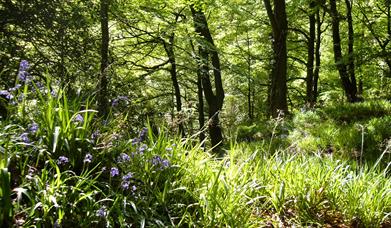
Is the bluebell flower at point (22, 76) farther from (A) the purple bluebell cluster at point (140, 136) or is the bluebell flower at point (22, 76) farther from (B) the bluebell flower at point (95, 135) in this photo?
(A) the purple bluebell cluster at point (140, 136)

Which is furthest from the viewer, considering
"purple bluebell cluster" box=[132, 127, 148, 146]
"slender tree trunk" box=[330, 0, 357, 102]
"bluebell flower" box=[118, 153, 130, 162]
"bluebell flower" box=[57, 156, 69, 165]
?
"slender tree trunk" box=[330, 0, 357, 102]

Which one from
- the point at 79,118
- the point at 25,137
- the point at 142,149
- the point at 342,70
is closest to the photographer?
the point at 25,137

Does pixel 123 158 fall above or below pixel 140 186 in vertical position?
above

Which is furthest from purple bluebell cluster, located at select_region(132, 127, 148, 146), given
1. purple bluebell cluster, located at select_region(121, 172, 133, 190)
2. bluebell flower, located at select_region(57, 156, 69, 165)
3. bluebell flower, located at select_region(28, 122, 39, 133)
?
bluebell flower, located at select_region(28, 122, 39, 133)

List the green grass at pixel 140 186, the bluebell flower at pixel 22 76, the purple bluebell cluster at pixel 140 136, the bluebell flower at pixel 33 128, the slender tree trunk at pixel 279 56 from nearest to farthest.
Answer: the green grass at pixel 140 186 → the bluebell flower at pixel 33 128 → the bluebell flower at pixel 22 76 → the purple bluebell cluster at pixel 140 136 → the slender tree trunk at pixel 279 56

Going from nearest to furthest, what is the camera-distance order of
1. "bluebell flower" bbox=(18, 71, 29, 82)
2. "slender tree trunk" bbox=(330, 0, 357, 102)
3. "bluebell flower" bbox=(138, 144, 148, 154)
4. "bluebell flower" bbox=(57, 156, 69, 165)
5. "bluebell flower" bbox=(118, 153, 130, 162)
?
"bluebell flower" bbox=(57, 156, 69, 165) < "bluebell flower" bbox=(18, 71, 29, 82) < "bluebell flower" bbox=(118, 153, 130, 162) < "bluebell flower" bbox=(138, 144, 148, 154) < "slender tree trunk" bbox=(330, 0, 357, 102)

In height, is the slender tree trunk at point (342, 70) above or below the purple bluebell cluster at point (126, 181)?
above

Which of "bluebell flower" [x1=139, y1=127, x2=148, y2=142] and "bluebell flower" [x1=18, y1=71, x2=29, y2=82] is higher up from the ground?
"bluebell flower" [x1=18, y1=71, x2=29, y2=82]

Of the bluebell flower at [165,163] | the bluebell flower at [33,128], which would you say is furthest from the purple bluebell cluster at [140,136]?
the bluebell flower at [33,128]

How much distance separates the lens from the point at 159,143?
3014 millimetres

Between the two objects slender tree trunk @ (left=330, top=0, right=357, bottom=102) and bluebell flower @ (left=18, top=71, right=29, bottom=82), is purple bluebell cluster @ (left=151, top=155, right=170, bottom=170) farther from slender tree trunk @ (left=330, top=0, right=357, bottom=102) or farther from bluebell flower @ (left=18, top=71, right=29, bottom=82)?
slender tree trunk @ (left=330, top=0, right=357, bottom=102)

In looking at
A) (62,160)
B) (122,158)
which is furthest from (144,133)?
(62,160)

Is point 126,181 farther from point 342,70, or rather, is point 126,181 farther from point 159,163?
point 342,70

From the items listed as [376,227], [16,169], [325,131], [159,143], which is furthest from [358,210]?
[325,131]
